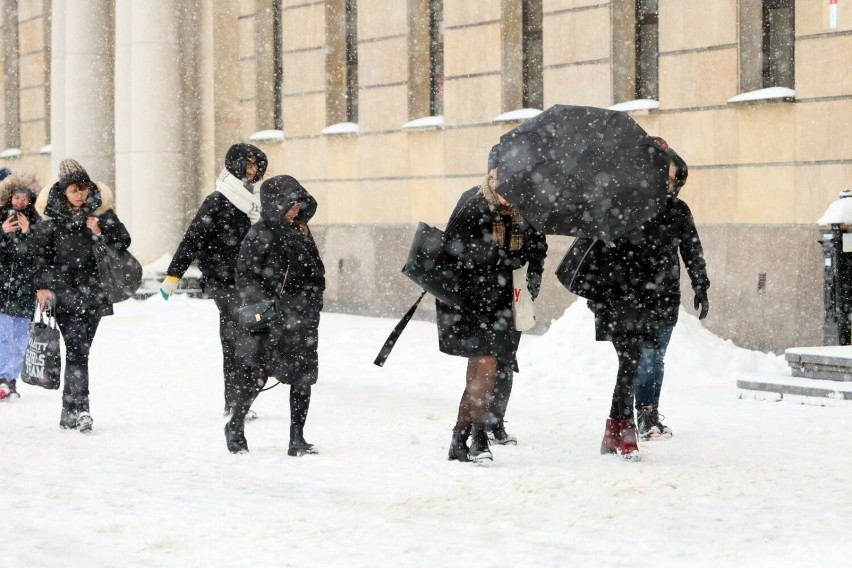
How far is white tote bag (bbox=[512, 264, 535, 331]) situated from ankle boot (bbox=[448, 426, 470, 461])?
1.95ft

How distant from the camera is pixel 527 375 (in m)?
10.6

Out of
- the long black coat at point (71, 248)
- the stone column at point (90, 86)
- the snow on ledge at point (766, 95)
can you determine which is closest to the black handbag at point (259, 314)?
the long black coat at point (71, 248)

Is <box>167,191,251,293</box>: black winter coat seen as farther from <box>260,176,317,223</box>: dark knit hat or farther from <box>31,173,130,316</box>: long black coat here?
<box>260,176,317,223</box>: dark knit hat

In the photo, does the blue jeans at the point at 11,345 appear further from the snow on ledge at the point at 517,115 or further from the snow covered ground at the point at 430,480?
the snow on ledge at the point at 517,115

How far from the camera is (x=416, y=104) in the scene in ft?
54.6

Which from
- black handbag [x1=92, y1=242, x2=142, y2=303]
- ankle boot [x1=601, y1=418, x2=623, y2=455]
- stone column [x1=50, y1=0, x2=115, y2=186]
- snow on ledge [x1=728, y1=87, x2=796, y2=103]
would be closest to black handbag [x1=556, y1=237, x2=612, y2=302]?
ankle boot [x1=601, y1=418, x2=623, y2=455]

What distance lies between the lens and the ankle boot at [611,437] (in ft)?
23.4

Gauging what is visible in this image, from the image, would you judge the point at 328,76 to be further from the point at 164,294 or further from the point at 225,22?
the point at 164,294

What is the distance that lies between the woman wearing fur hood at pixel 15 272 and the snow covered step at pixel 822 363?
17.9 feet

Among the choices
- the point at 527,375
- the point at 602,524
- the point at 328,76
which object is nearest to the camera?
the point at 602,524

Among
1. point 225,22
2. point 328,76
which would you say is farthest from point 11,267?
point 225,22

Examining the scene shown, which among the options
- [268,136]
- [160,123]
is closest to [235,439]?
[268,136]

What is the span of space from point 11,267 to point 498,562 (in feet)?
19.6

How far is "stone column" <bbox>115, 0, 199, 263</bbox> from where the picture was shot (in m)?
19.5
